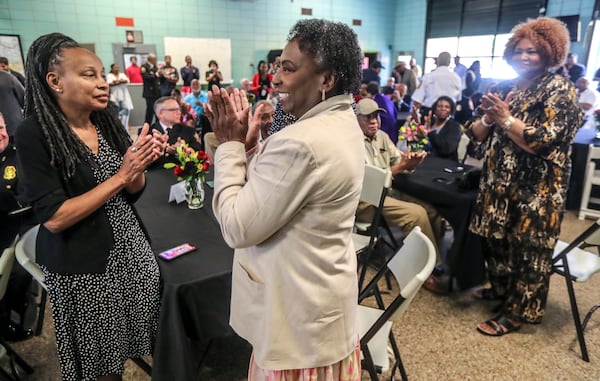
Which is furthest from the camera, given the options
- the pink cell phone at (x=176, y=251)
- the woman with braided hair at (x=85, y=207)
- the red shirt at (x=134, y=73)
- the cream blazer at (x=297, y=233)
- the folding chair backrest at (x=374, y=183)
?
the red shirt at (x=134, y=73)

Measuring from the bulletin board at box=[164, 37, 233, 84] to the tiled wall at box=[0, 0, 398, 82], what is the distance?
0.39ft

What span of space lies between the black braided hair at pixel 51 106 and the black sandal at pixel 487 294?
8.13ft

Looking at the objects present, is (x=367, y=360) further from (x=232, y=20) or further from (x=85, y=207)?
(x=232, y=20)

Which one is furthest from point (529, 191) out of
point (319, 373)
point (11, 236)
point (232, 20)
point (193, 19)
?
point (232, 20)

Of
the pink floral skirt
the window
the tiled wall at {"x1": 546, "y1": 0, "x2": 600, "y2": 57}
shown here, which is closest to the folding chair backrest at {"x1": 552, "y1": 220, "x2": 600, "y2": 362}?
the pink floral skirt

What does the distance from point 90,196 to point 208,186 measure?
1.38 m

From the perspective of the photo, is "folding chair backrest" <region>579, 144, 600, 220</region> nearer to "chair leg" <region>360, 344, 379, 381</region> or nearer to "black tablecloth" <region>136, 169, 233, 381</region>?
"chair leg" <region>360, 344, 379, 381</region>

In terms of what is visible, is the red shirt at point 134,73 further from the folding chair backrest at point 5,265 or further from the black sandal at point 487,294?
the black sandal at point 487,294

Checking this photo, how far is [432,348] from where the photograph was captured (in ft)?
7.07

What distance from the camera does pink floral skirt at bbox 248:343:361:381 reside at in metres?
0.98

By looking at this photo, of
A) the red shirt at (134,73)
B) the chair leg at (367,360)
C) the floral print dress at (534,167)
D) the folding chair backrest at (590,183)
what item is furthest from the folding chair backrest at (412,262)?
the red shirt at (134,73)

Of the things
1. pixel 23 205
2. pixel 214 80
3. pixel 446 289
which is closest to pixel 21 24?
pixel 214 80

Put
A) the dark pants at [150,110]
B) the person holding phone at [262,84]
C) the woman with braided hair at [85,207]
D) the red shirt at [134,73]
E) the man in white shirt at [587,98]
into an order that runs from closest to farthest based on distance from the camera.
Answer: the woman with braided hair at [85,207] → the man in white shirt at [587,98] → the person holding phone at [262,84] → the dark pants at [150,110] → the red shirt at [134,73]

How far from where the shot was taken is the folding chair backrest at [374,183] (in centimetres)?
246
